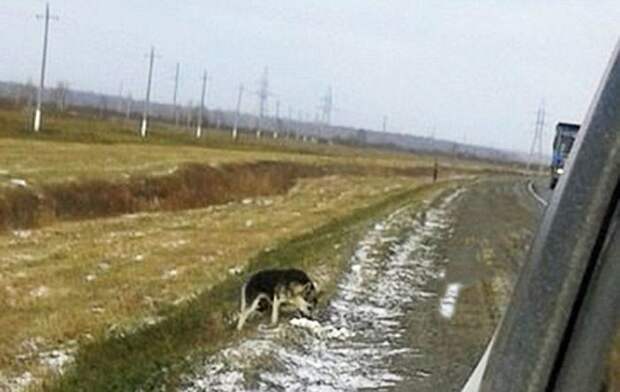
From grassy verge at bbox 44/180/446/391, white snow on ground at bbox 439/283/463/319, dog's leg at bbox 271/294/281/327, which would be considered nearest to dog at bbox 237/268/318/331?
dog's leg at bbox 271/294/281/327

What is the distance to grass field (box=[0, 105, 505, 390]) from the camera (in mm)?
11164

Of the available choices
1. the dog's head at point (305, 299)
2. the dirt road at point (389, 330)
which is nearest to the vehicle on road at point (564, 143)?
the dirt road at point (389, 330)

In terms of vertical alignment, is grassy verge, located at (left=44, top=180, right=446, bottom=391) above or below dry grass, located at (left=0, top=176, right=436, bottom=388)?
above

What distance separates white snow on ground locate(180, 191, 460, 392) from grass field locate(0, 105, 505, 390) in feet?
1.81

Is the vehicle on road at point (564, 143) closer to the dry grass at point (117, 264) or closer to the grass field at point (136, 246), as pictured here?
the grass field at point (136, 246)

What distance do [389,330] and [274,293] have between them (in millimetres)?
1427

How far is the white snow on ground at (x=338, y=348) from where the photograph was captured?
9328 mm

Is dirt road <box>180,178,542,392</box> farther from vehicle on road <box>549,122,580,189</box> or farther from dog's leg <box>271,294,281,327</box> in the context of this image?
vehicle on road <box>549,122,580,189</box>

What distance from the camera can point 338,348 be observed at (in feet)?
35.5

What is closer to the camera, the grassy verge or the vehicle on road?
the vehicle on road

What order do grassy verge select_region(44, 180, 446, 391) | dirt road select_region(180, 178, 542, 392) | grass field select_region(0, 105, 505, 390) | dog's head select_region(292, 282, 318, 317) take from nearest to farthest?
1. grassy verge select_region(44, 180, 446, 391)
2. dirt road select_region(180, 178, 542, 392)
3. grass field select_region(0, 105, 505, 390)
4. dog's head select_region(292, 282, 318, 317)

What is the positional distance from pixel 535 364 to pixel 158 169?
3867 centimetres

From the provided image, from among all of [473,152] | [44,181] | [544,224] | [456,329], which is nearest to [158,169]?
[44,181]

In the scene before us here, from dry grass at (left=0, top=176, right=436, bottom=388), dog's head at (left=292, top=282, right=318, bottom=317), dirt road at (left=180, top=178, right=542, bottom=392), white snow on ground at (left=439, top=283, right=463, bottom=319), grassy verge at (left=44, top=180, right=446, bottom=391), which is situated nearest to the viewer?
grassy verge at (left=44, top=180, right=446, bottom=391)
